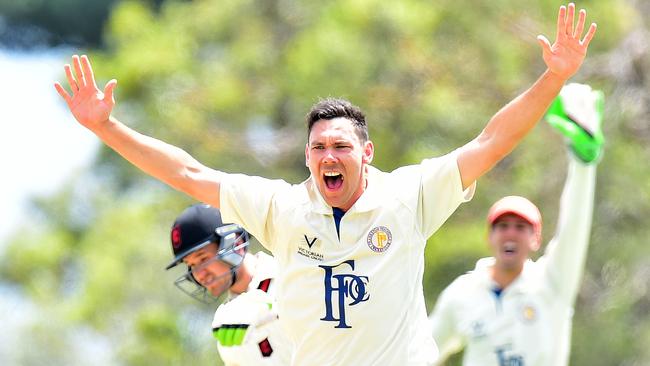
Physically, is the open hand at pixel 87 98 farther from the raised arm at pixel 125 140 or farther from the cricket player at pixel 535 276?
the cricket player at pixel 535 276

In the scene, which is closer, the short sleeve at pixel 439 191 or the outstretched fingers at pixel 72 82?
the short sleeve at pixel 439 191

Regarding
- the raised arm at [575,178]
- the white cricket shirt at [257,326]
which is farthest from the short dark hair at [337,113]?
the raised arm at [575,178]

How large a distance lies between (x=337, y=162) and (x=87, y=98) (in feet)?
3.58

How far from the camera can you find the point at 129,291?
2180cm

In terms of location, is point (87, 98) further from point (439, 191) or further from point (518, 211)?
point (518, 211)

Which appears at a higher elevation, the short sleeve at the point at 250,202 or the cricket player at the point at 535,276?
the cricket player at the point at 535,276

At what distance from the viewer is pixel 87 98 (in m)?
7.63

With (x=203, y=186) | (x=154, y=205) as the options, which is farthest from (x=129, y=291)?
(x=203, y=186)

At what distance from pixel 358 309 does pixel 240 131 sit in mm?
14278

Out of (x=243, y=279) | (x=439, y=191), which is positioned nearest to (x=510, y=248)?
(x=243, y=279)

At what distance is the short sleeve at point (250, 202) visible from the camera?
25.1 ft

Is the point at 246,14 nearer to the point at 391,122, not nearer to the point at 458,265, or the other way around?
the point at 391,122

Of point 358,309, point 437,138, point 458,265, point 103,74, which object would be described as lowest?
point 358,309

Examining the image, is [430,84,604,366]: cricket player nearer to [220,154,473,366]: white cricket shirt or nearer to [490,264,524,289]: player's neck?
[490,264,524,289]: player's neck
